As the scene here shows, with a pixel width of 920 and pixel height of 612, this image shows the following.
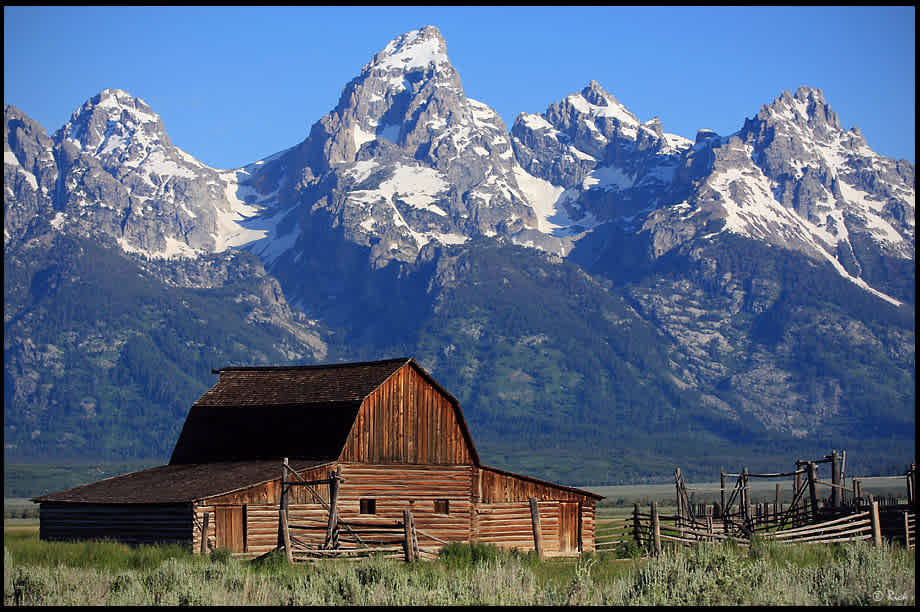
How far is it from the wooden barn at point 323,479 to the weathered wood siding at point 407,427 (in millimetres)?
46

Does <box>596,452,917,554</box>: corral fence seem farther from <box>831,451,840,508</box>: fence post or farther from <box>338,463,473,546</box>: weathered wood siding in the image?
<box>338,463,473,546</box>: weathered wood siding

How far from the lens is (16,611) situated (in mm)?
22812

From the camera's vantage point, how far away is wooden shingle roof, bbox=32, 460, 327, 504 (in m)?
40.9

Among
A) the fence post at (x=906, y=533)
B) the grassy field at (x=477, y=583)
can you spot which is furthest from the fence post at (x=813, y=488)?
the grassy field at (x=477, y=583)

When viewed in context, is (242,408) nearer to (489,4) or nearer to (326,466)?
(326,466)

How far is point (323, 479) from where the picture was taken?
41750 mm

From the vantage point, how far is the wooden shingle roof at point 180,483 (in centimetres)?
4091

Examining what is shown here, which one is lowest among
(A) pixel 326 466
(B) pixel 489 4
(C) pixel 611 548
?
(C) pixel 611 548

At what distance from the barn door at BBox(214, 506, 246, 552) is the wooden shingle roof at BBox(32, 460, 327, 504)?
768 mm

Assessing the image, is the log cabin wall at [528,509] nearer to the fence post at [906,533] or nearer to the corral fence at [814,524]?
the corral fence at [814,524]

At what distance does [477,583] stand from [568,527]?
23.9 m

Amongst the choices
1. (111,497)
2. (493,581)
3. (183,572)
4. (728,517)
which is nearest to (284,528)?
(183,572)

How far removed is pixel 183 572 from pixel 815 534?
19921 millimetres

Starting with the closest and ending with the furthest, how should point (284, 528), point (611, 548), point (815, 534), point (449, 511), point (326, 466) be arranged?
point (284, 528)
point (815, 534)
point (326, 466)
point (449, 511)
point (611, 548)
